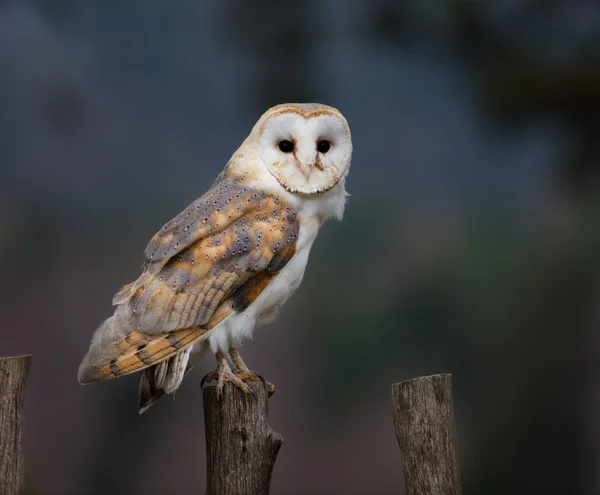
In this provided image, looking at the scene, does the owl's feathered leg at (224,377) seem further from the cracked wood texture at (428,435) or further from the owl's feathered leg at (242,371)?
the cracked wood texture at (428,435)

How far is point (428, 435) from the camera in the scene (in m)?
1.67

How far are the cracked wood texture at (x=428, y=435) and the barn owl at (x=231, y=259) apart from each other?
0.30 m

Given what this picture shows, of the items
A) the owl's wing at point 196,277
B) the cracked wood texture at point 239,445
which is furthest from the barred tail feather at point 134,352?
the cracked wood texture at point 239,445

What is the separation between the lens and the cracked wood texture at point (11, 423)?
158cm

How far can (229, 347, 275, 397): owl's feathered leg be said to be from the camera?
1750 mm

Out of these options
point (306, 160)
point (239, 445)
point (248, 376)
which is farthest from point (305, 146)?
point (239, 445)

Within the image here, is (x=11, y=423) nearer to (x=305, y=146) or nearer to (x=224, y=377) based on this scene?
(x=224, y=377)

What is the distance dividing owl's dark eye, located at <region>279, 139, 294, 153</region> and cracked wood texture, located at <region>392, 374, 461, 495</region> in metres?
0.49

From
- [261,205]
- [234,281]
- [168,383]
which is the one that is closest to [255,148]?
[261,205]

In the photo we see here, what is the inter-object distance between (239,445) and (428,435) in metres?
0.35

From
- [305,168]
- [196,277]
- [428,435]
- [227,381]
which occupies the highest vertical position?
[305,168]

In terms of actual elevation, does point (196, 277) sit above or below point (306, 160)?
below

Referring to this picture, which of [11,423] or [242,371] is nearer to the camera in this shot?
[11,423]

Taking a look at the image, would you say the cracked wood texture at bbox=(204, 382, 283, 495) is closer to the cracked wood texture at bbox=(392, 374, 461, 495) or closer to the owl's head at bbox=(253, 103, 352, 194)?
the cracked wood texture at bbox=(392, 374, 461, 495)
